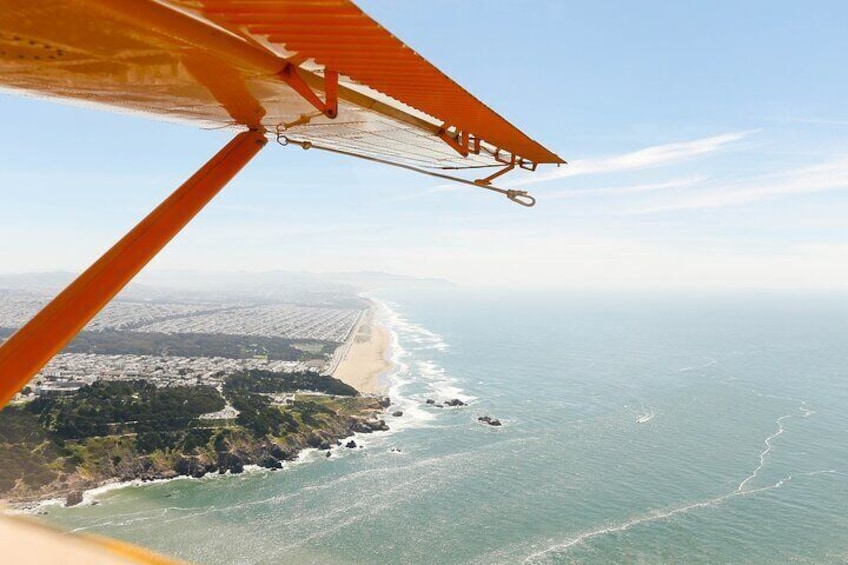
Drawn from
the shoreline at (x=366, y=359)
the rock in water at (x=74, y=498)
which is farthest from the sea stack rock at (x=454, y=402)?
the rock in water at (x=74, y=498)

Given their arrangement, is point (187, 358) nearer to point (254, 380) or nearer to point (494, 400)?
point (254, 380)

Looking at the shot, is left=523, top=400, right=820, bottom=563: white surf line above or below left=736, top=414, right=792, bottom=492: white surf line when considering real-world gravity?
below

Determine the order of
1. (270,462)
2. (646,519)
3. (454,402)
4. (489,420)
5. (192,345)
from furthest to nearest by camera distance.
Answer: (192,345), (454,402), (489,420), (270,462), (646,519)

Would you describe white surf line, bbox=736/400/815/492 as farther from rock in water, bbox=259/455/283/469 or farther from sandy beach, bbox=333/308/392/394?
sandy beach, bbox=333/308/392/394

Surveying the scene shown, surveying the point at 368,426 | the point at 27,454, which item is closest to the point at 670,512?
the point at 368,426

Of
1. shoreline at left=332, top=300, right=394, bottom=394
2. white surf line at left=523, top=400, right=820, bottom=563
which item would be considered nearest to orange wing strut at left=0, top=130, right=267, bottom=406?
white surf line at left=523, top=400, right=820, bottom=563

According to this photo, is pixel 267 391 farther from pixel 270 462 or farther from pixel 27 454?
pixel 27 454

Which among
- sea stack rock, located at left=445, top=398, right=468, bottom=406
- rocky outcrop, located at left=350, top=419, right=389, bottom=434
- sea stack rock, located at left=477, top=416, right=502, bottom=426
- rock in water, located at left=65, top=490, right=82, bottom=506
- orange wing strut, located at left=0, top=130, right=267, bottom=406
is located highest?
orange wing strut, located at left=0, top=130, right=267, bottom=406
